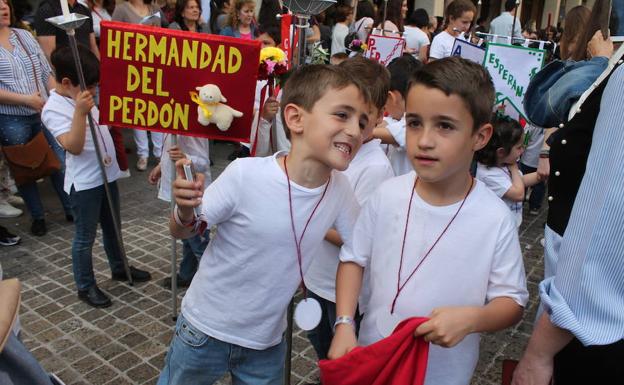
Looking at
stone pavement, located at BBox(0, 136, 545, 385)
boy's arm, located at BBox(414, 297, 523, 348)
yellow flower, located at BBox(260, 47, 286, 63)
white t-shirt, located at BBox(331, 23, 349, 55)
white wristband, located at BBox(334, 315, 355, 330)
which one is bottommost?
stone pavement, located at BBox(0, 136, 545, 385)

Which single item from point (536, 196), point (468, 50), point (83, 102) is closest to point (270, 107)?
point (83, 102)

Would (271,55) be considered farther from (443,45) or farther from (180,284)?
(443,45)

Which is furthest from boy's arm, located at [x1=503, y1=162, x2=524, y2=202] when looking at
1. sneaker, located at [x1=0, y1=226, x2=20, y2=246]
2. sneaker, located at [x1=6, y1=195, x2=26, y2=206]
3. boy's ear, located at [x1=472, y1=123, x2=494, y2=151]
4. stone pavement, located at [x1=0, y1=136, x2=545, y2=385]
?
sneaker, located at [x1=6, y1=195, x2=26, y2=206]

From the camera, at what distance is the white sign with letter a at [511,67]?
16.8 feet

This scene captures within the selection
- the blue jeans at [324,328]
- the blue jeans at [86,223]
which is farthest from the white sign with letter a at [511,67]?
the blue jeans at [86,223]

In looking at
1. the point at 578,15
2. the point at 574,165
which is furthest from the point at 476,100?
the point at 578,15

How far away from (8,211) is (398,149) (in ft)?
13.5

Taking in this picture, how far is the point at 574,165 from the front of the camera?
1625 millimetres

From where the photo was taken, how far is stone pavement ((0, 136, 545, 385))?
3180mm

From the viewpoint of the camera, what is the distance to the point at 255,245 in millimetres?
1923

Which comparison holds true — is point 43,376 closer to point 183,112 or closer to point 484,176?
point 183,112

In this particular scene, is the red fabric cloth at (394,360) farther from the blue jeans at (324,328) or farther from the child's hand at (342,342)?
the blue jeans at (324,328)

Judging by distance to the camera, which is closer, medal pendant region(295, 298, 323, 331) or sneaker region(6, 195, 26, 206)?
medal pendant region(295, 298, 323, 331)

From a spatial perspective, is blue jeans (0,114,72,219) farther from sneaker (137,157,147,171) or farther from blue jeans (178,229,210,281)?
blue jeans (178,229,210,281)
